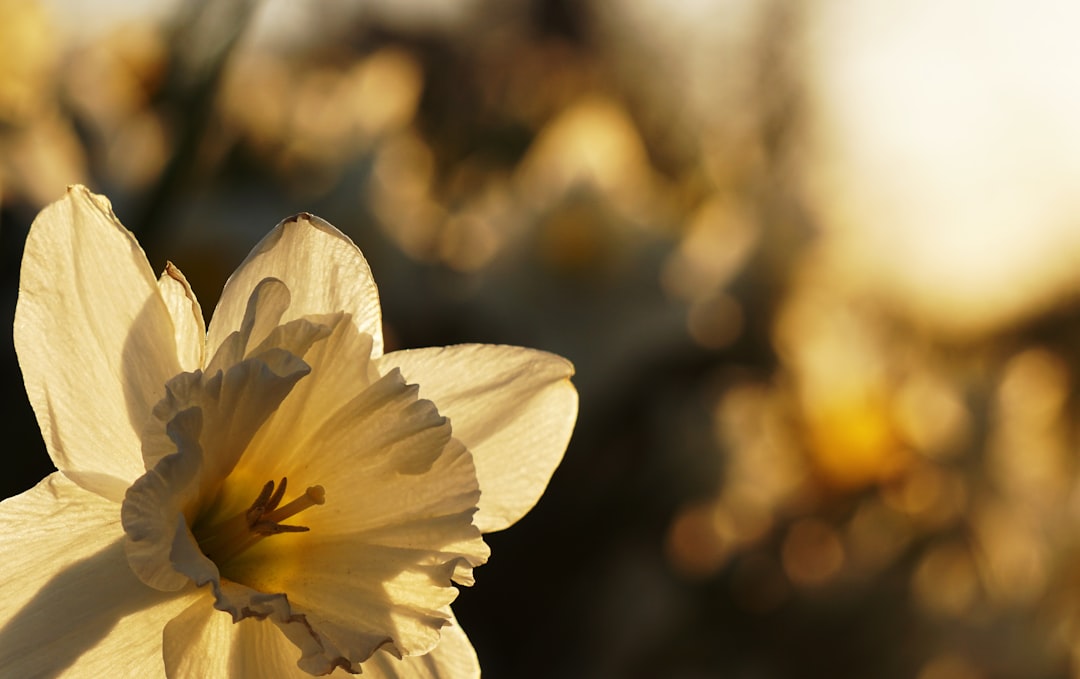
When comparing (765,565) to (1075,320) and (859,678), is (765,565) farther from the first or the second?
(1075,320)

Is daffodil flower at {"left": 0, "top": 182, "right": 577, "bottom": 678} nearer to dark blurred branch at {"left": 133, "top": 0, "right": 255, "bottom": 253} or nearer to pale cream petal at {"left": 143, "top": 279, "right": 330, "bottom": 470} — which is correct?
pale cream petal at {"left": 143, "top": 279, "right": 330, "bottom": 470}

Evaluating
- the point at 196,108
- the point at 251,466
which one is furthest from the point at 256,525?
the point at 196,108

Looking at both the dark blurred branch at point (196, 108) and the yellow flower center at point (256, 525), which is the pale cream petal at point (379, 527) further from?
the dark blurred branch at point (196, 108)

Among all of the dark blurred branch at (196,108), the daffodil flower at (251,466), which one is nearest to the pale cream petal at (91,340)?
the daffodil flower at (251,466)

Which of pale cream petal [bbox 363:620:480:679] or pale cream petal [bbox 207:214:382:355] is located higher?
pale cream petal [bbox 207:214:382:355]

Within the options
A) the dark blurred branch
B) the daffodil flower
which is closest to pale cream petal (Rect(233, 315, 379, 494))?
the daffodil flower

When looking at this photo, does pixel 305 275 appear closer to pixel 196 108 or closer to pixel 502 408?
pixel 502 408
